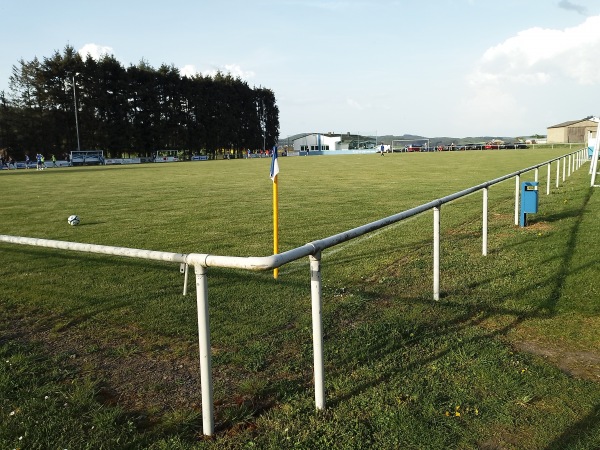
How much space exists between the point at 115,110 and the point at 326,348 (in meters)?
77.6

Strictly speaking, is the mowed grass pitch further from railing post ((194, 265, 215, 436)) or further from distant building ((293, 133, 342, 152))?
distant building ((293, 133, 342, 152))

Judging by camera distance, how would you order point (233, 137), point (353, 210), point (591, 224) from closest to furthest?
1. point (591, 224)
2. point (353, 210)
3. point (233, 137)

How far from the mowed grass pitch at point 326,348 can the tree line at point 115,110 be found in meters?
64.9

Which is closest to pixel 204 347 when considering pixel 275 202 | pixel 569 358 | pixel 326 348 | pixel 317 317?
pixel 317 317

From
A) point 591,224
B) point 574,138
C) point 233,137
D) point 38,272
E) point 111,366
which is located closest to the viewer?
point 111,366

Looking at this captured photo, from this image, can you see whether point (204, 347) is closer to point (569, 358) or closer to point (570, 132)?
point (569, 358)

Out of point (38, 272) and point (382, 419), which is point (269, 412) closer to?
point (382, 419)

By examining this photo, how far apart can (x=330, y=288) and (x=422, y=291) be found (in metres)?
1.12

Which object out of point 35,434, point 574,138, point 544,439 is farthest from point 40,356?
point 574,138

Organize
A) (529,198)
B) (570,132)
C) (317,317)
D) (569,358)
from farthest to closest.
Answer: (570,132), (529,198), (569,358), (317,317)

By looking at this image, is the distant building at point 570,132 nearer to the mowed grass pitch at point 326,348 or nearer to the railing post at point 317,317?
the mowed grass pitch at point 326,348

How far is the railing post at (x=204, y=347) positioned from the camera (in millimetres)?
2934

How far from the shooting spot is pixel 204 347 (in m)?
2.96

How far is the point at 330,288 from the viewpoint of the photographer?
628cm
